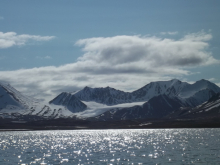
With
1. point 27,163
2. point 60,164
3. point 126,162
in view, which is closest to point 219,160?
point 126,162

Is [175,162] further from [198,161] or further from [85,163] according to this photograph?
[85,163]

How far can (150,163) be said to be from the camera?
58875 mm

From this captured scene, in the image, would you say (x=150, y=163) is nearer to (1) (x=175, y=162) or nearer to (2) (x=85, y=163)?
(1) (x=175, y=162)

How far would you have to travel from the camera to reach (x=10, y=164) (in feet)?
204

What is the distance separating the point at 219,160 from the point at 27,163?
35399mm

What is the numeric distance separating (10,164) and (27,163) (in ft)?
10.1

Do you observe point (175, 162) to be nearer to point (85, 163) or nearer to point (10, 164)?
point (85, 163)

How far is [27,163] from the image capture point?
62.7 meters

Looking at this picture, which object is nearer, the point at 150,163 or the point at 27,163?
the point at 150,163

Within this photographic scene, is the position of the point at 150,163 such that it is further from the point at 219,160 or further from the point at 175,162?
the point at 219,160

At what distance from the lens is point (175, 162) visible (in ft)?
196

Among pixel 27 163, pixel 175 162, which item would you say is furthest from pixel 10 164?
pixel 175 162

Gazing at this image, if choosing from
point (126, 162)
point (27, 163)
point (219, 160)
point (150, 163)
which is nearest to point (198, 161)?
point (219, 160)

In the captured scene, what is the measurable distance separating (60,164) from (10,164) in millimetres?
9814
